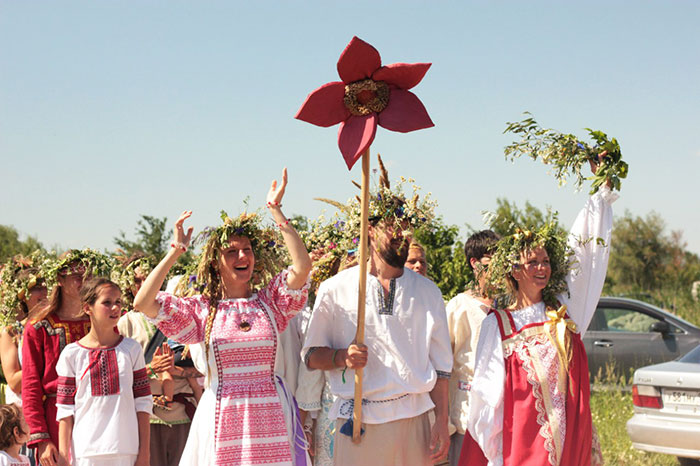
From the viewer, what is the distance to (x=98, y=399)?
497 centimetres

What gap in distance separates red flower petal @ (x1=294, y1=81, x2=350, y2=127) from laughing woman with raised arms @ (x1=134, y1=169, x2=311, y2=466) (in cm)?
36

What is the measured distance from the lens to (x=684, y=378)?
738 cm

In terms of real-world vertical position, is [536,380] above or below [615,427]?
above

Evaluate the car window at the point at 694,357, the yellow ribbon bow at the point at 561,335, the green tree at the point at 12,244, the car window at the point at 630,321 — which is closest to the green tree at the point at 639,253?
the car window at the point at 630,321

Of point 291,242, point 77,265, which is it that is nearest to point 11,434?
point 77,265

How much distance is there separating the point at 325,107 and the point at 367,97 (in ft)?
0.80

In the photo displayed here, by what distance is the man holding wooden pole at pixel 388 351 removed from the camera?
447 centimetres

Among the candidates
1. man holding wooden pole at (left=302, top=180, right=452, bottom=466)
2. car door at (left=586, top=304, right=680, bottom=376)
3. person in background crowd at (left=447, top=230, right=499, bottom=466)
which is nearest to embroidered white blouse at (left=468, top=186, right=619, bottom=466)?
man holding wooden pole at (left=302, top=180, right=452, bottom=466)

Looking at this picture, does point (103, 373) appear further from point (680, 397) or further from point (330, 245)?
point (680, 397)

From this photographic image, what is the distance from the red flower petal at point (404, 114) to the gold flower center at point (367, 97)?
4 centimetres

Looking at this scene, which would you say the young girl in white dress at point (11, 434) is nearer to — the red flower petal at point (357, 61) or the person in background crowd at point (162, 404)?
the person in background crowd at point (162, 404)

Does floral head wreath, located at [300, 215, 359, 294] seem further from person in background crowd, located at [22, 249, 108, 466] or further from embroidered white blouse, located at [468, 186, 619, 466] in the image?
person in background crowd, located at [22, 249, 108, 466]

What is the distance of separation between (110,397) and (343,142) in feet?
7.06

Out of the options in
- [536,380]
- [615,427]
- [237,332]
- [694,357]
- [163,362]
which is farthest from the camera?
[615,427]
